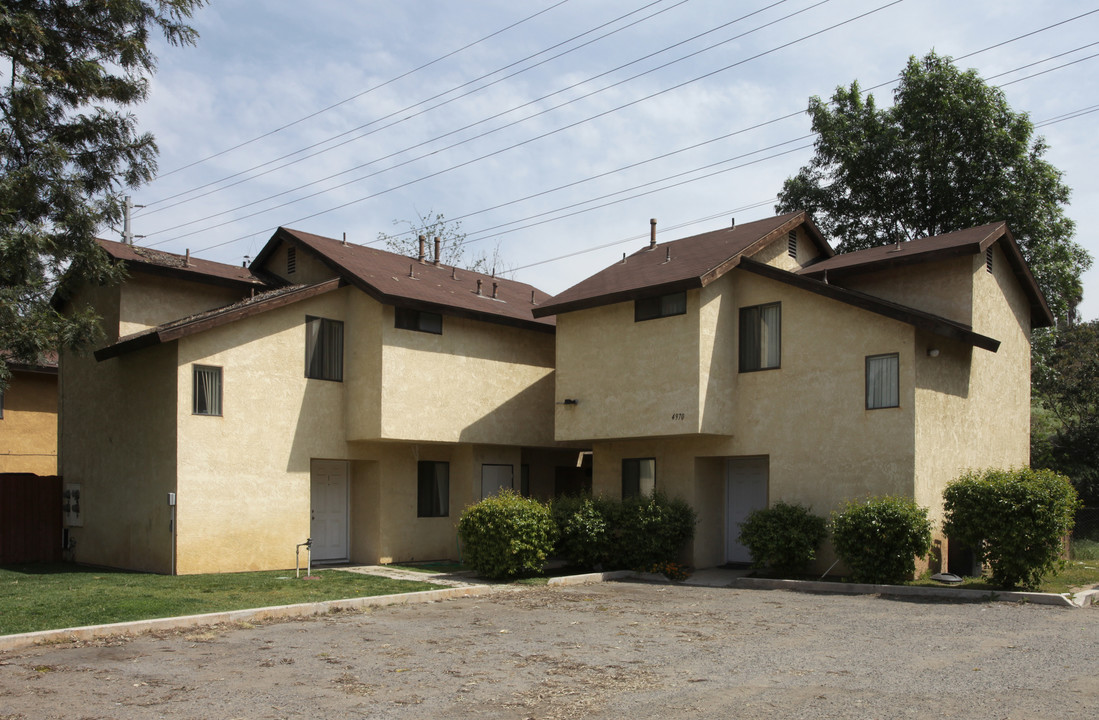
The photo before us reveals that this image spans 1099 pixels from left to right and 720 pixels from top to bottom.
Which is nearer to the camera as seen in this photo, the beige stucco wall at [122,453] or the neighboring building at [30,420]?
the beige stucco wall at [122,453]

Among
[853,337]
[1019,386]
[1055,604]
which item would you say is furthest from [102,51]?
[1019,386]

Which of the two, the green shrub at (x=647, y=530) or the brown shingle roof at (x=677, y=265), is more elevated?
the brown shingle roof at (x=677, y=265)

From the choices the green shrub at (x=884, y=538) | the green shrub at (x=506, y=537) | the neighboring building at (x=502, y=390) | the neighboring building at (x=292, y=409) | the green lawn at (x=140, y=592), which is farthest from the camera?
the neighboring building at (x=292, y=409)

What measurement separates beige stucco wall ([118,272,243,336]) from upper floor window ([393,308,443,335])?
14.0 feet

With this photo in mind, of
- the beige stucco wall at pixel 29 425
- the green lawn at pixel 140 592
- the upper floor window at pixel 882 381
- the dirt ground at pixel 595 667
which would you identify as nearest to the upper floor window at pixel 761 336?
the upper floor window at pixel 882 381

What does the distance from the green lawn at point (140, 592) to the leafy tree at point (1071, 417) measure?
22.7m

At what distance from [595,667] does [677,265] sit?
1222 centimetres

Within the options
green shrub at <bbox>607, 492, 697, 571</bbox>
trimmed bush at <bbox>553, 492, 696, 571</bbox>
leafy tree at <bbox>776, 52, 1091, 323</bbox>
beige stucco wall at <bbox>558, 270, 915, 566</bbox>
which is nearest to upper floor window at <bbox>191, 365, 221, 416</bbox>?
trimmed bush at <bbox>553, 492, 696, 571</bbox>

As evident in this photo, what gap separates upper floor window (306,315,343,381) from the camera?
66.5ft

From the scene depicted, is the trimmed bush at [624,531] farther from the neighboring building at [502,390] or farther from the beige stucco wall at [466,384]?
the beige stucco wall at [466,384]

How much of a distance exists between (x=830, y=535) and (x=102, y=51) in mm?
15889

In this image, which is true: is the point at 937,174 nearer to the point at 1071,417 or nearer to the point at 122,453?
the point at 1071,417

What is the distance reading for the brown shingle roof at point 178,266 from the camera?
777 inches

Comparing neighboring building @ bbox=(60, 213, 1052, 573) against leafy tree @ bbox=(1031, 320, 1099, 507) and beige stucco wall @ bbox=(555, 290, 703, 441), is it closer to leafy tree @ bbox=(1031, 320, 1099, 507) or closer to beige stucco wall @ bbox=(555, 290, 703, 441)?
beige stucco wall @ bbox=(555, 290, 703, 441)
